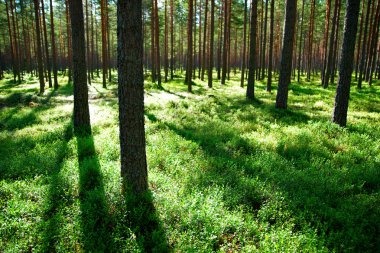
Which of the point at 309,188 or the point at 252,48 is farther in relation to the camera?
the point at 252,48

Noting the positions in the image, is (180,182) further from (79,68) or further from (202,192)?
(79,68)

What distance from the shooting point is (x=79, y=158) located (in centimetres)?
695

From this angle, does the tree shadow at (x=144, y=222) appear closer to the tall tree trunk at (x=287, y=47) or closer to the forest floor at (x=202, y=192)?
the forest floor at (x=202, y=192)

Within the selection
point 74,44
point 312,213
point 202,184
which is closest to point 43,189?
point 202,184

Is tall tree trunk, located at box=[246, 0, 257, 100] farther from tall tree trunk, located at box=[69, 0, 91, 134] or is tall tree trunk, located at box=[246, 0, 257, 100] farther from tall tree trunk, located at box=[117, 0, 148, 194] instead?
tall tree trunk, located at box=[117, 0, 148, 194]

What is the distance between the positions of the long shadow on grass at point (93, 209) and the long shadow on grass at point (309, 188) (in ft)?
6.08

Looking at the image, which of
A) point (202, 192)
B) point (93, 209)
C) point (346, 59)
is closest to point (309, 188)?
point (202, 192)

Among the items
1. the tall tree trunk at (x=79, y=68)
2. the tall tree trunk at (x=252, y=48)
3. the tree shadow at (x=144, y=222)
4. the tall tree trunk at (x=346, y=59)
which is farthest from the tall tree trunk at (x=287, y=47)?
the tree shadow at (x=144, y=222)

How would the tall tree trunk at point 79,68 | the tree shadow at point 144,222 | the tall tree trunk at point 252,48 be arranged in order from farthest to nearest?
the tall tree trunk at point 252,48 < the tall tree trunk at point 79,68 < the tree shadow at point 144,222

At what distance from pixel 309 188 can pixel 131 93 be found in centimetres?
418

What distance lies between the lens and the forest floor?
392 centimetres

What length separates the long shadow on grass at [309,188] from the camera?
164 inches

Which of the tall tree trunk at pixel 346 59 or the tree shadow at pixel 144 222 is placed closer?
the tree shadow at pixel 144 222

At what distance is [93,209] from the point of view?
4500 millimetres
